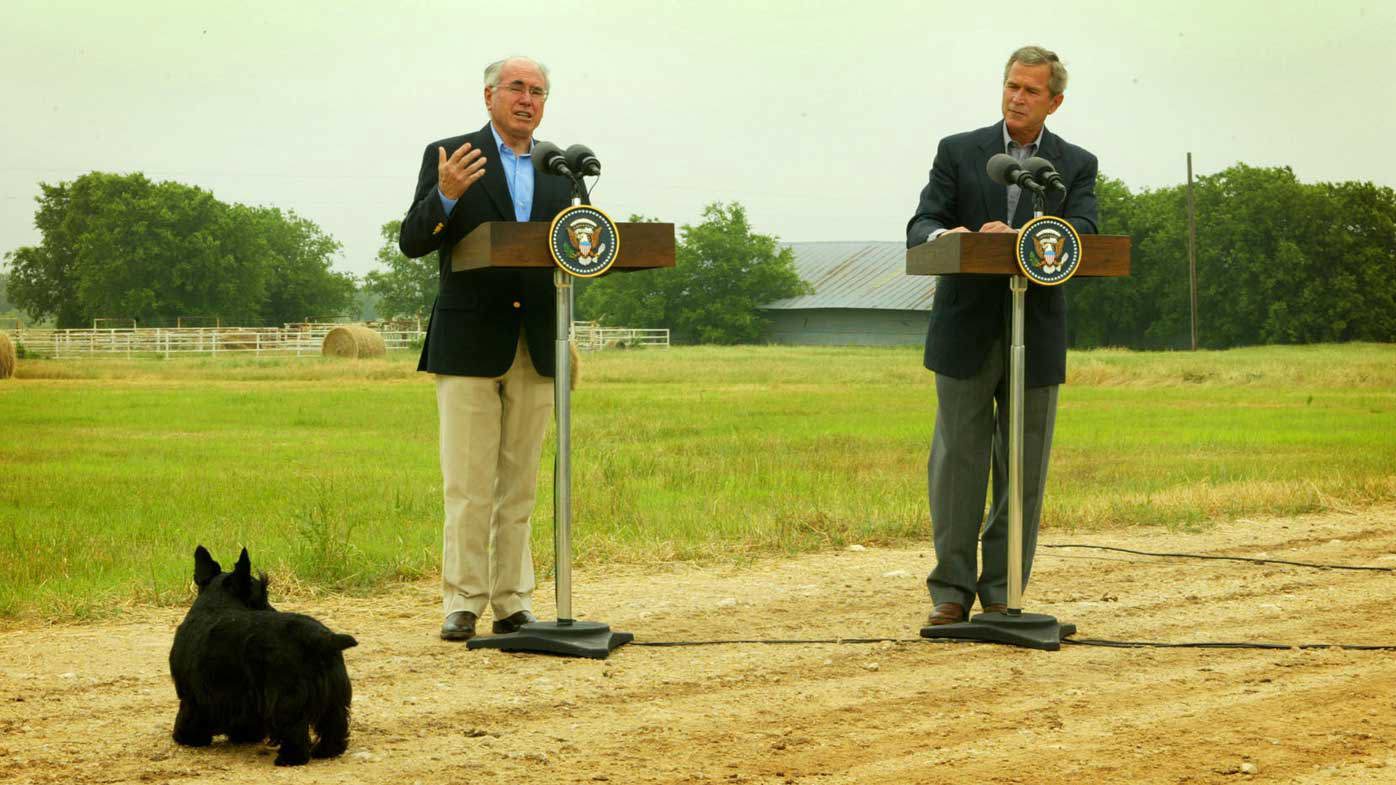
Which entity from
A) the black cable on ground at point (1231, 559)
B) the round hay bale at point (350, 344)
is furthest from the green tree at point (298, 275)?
the black cable on ground at point (1231, 559)

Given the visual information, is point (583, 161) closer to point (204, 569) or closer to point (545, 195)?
point (545, 195)

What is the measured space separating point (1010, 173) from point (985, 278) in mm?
541

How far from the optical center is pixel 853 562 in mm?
8141

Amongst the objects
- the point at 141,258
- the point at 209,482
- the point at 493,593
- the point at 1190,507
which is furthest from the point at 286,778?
the point at 141,258

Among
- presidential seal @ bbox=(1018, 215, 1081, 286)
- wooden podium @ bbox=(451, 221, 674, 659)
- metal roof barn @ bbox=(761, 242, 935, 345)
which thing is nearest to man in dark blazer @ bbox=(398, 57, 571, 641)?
wooden podium @ bbox=(451, 221, 674, 659)

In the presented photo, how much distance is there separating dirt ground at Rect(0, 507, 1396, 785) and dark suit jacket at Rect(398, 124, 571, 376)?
1.15 m

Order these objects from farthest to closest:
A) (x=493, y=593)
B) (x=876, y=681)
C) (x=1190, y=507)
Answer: (x=1190, y=507) < (x=493, y=593) < (x=876, y=681)

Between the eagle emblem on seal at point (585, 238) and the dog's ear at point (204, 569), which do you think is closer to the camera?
the dog's ear at point (204, 569)

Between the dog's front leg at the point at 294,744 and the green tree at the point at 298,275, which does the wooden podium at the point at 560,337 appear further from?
the green tree at the point at 298,275

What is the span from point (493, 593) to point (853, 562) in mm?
2710

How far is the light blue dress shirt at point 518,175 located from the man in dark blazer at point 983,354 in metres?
1.63

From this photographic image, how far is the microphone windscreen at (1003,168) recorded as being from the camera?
5.82m

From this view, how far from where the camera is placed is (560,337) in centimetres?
553

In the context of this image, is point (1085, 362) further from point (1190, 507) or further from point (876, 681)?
point (876, 681)
